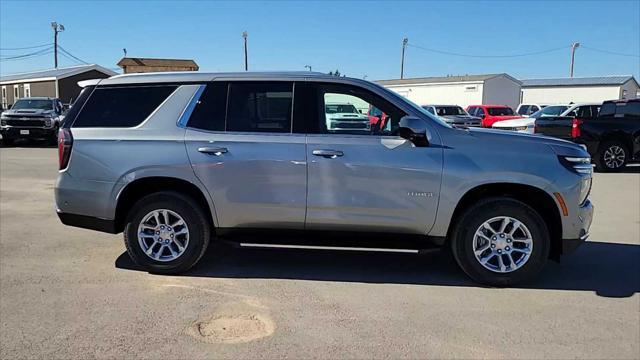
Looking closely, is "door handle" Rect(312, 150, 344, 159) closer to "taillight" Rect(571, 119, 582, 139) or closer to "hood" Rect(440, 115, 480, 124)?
"taillight" Rect(571, 119, 582, 139)

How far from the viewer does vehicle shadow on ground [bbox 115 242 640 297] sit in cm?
499

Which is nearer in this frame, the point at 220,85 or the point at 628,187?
the point at 220,85

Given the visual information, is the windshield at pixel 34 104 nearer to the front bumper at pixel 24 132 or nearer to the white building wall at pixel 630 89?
the front bumper at pixel 24 132

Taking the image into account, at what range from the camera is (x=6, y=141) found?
20.7m

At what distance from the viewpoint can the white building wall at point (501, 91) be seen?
45531 millimetres

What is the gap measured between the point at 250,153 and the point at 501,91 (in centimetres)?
4620

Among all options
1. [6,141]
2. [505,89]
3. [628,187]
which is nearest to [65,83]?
[6,141]

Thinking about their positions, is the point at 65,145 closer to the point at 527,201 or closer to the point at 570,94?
the point at 527,201

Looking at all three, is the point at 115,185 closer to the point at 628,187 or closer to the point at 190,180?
the point at 190,180

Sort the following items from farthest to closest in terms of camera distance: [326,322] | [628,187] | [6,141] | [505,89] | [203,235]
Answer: [505,89] → [6,141] → [628,187] → [203,235] → [326,322]

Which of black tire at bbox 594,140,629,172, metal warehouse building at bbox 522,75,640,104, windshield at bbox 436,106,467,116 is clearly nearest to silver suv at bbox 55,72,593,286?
black tire at bbox 594,140,629,172

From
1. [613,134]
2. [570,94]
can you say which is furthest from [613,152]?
[570,94]

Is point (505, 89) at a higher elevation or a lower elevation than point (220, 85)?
higher

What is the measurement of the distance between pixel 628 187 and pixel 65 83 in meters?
41.0
